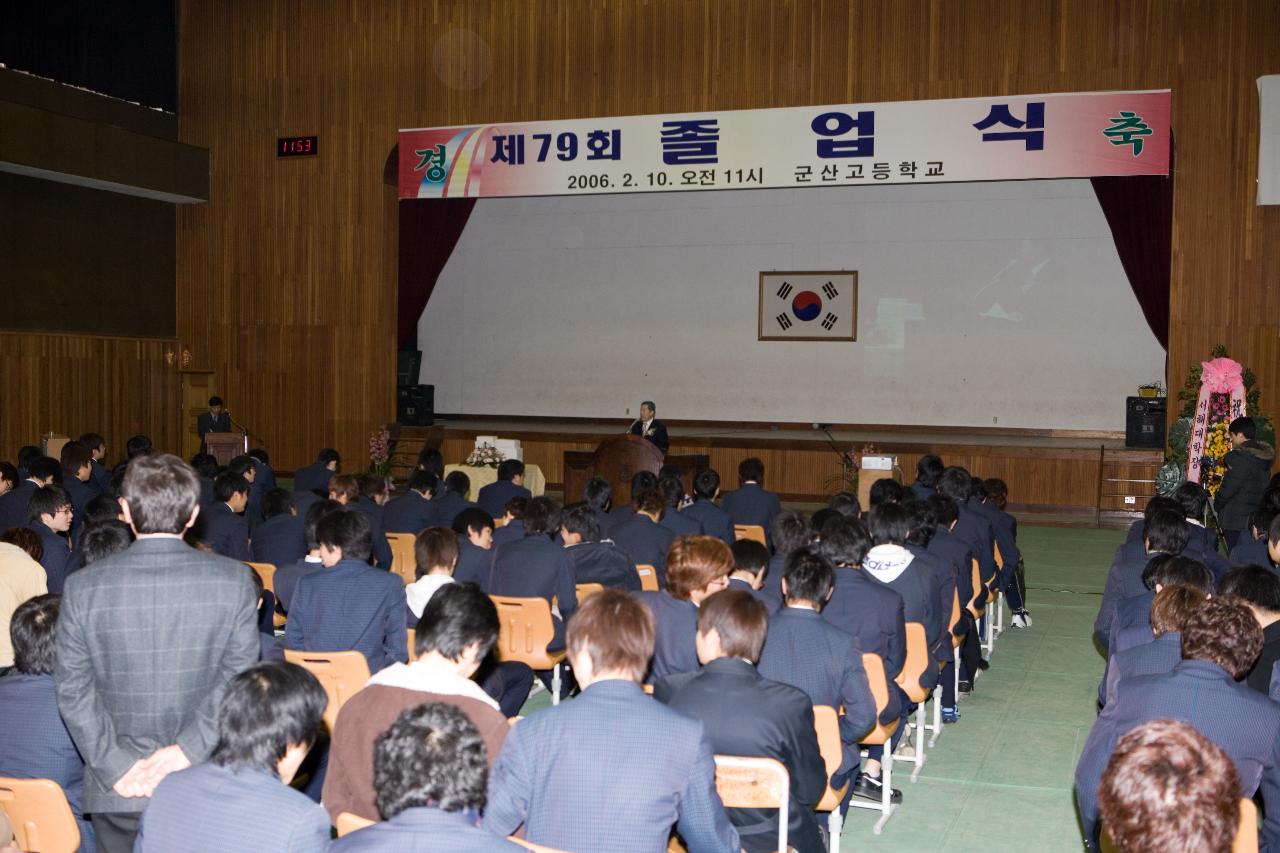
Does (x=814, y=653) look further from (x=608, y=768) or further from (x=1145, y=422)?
(x=1145, y=422)

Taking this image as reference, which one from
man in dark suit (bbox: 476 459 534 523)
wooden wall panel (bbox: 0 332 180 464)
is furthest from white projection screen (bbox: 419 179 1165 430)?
man in dark suit (bbox: 476 459 534 523)

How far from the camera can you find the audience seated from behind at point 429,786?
1751mm

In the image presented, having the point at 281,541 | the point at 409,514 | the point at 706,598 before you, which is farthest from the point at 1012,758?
the point at 409,514

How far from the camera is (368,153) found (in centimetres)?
1478

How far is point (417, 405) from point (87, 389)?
4.14 metres

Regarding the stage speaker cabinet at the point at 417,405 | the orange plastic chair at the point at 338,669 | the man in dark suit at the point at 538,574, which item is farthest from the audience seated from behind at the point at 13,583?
the stage speaker cabinet at the point at 417,405

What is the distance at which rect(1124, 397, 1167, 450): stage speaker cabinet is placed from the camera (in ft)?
40.9

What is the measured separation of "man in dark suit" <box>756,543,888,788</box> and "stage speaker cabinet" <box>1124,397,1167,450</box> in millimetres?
10255

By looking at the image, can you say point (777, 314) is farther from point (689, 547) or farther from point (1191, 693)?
point (1191, 693)

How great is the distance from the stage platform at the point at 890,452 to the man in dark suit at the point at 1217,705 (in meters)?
9.84

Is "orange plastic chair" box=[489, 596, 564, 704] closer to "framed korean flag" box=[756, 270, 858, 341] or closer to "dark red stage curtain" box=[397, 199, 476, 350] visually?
"framed korean flag" box=[756, 270, 858, 341]

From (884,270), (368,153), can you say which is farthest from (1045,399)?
(368,153)

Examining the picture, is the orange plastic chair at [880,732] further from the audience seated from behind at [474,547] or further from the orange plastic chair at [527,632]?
the audience seated from behind at [474,547]

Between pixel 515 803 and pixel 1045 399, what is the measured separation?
12.7 meters
